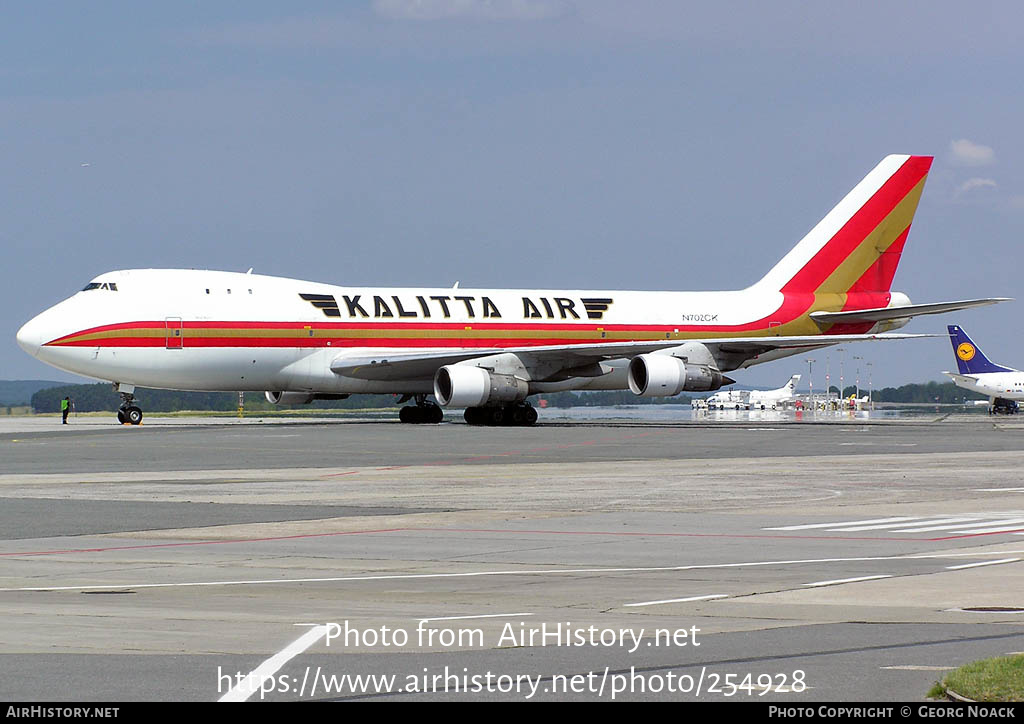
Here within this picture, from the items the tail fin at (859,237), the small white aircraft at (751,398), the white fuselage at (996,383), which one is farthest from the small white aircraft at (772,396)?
the tail fin at (859,237)

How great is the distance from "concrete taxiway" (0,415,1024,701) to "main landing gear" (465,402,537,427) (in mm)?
22391

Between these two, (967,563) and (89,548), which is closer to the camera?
(967,563)

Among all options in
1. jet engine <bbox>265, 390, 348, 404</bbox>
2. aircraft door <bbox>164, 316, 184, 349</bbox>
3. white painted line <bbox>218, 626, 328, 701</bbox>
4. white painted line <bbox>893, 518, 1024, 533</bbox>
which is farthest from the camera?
jet engine <bbox>265, 390, 348, 404</bbox>

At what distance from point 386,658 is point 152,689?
5.43 feet

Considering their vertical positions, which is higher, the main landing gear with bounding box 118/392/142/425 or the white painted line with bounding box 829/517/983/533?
the main landing gear with bounding box 118/392/142/425

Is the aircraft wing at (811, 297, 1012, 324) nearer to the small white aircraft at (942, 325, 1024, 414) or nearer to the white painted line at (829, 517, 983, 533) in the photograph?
the white painted line at (829, 517, 983, 533)

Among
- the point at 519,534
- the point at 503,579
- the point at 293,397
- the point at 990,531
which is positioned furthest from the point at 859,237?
the point at 503,579

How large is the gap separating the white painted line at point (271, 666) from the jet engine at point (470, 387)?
39.6m

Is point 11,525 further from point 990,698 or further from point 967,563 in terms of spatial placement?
point 990,698

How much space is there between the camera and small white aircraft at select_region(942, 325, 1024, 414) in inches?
4350

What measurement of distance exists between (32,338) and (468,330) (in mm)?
15741

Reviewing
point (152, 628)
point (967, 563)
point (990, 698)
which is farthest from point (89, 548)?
point (990, 698)

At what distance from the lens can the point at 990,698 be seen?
7.58 meters

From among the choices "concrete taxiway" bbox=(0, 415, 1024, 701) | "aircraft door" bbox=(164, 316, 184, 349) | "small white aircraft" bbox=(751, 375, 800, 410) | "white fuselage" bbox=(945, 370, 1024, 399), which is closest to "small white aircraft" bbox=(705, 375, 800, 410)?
"small white aircraft" bbox=(751, 375, 800, 410)
